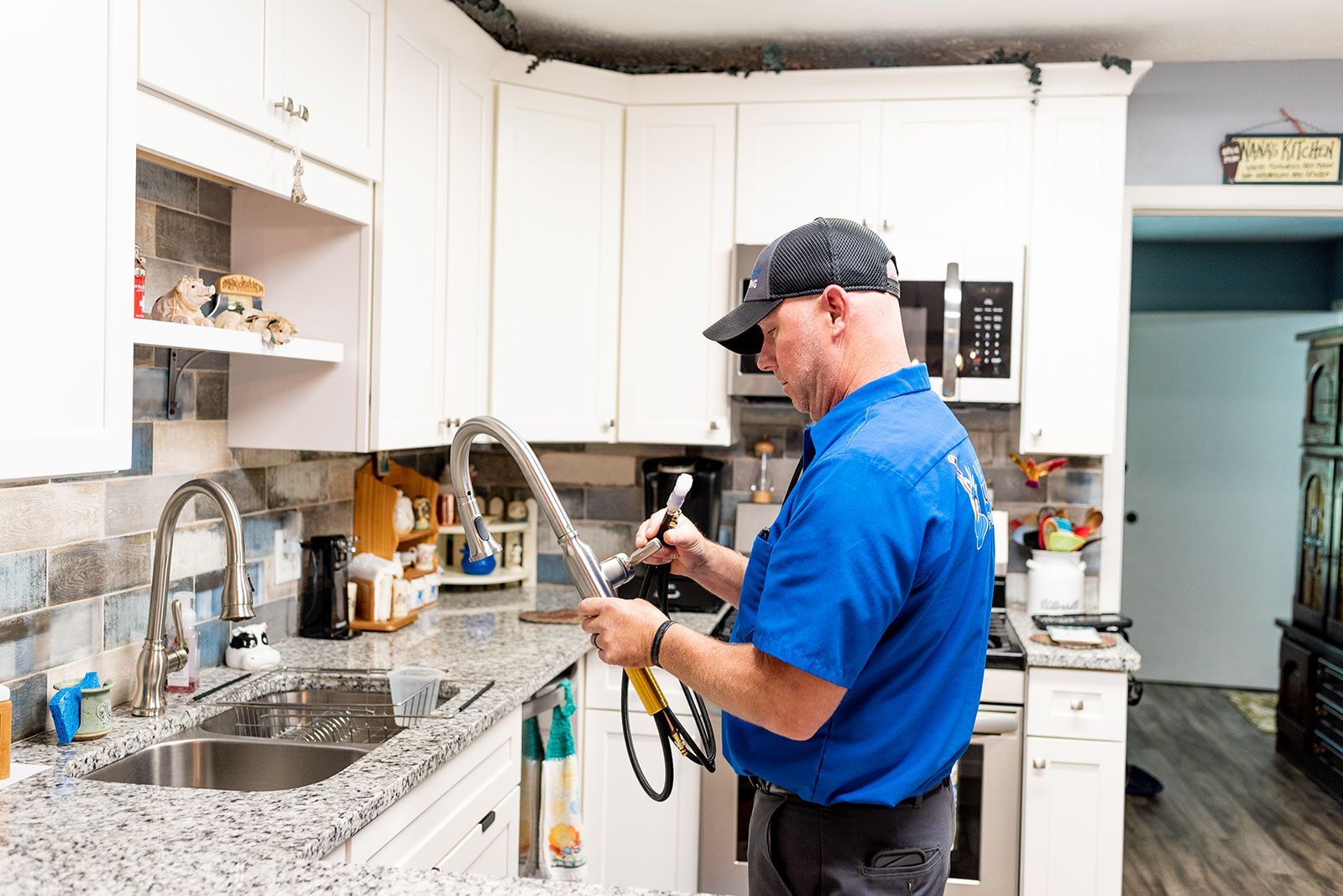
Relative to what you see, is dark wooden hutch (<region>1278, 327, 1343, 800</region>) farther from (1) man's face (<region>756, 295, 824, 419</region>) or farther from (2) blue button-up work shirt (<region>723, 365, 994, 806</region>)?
(1) man's face (<region>756, 295, 824, 419</region>)

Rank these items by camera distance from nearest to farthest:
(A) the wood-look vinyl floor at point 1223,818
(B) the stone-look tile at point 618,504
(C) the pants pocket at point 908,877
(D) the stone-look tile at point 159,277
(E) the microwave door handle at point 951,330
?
(C) the pants pocket at point 908,877 → (D) the stone-look tile at point 159,277 → (E) the microwave door handle at point 951,330 → (A) the wood-look vinyl floor at point 1223,818 → (B) the stone-look tile at point 618,504

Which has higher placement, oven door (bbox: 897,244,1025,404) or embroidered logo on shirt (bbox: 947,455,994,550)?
oven door (bbox: 897,244,1025,404)

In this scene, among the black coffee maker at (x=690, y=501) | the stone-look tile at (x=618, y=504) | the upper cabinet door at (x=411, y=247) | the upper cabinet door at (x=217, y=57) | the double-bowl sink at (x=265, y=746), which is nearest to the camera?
the upper cabinet door at (x=217, y=57)

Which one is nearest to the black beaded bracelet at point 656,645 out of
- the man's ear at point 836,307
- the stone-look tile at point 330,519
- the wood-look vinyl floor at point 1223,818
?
the man's ear at point 836,307

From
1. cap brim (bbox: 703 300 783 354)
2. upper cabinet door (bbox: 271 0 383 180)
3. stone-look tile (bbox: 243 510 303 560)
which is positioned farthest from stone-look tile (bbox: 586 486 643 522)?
cap brim (bbox: 703 300 783 354)

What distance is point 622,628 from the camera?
1505 millimetres

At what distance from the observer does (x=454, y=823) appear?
2113 mm

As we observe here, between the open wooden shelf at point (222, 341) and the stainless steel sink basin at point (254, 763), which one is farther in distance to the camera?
the stainless steel sink basin at point (254, 763)

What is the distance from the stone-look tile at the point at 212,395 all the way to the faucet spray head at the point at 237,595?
2.06ft

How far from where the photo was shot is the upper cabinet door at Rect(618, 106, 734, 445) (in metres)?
3.36

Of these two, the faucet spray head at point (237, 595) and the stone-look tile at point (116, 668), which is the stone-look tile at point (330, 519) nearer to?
the stone-look tile at point (116, 668)

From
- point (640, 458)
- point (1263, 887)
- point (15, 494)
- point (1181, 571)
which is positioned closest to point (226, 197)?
point (15, 494)

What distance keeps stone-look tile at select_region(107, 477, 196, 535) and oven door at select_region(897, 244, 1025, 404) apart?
6.45ft

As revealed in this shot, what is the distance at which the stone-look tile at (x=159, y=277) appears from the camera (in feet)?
7.34
